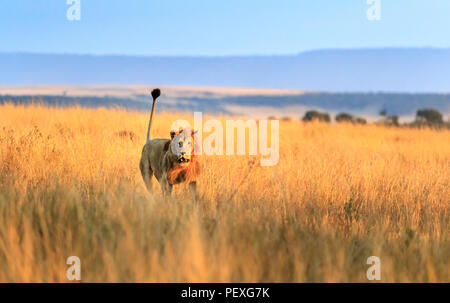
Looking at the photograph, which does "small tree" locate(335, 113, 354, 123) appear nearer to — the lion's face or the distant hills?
the lion's face

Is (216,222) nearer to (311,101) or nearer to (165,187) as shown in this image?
(165,187)

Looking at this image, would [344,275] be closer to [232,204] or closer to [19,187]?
[232,204]

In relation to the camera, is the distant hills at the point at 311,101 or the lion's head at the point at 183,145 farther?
the distant hills at the point at 311,101

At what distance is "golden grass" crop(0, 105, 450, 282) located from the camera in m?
4.14

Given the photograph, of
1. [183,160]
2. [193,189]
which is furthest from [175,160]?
[193,189]

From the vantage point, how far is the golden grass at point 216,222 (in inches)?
163

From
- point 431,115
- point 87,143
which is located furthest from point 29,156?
point 431,115

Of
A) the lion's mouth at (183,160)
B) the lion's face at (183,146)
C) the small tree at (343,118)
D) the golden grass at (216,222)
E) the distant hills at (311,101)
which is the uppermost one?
the distant hills at (311,101)

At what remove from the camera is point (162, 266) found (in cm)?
412

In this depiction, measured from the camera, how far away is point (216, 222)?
5051 millimetres

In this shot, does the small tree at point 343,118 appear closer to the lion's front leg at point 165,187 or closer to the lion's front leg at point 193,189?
the lion's front leg at point 193,189

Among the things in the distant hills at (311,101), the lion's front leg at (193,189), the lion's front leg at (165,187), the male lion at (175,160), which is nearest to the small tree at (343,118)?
the male lion at (175,160)

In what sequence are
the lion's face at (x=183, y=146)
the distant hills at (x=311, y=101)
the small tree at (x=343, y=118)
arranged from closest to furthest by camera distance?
the lion's face at (x=183, y=146), the small tree at (x=343, y=118), the distant hills at (x=311, y=101)

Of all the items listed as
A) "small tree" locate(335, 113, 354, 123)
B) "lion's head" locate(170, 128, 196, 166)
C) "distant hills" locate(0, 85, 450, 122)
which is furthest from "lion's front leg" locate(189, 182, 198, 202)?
"distant hills" locate(0, 85, 450, 122)
